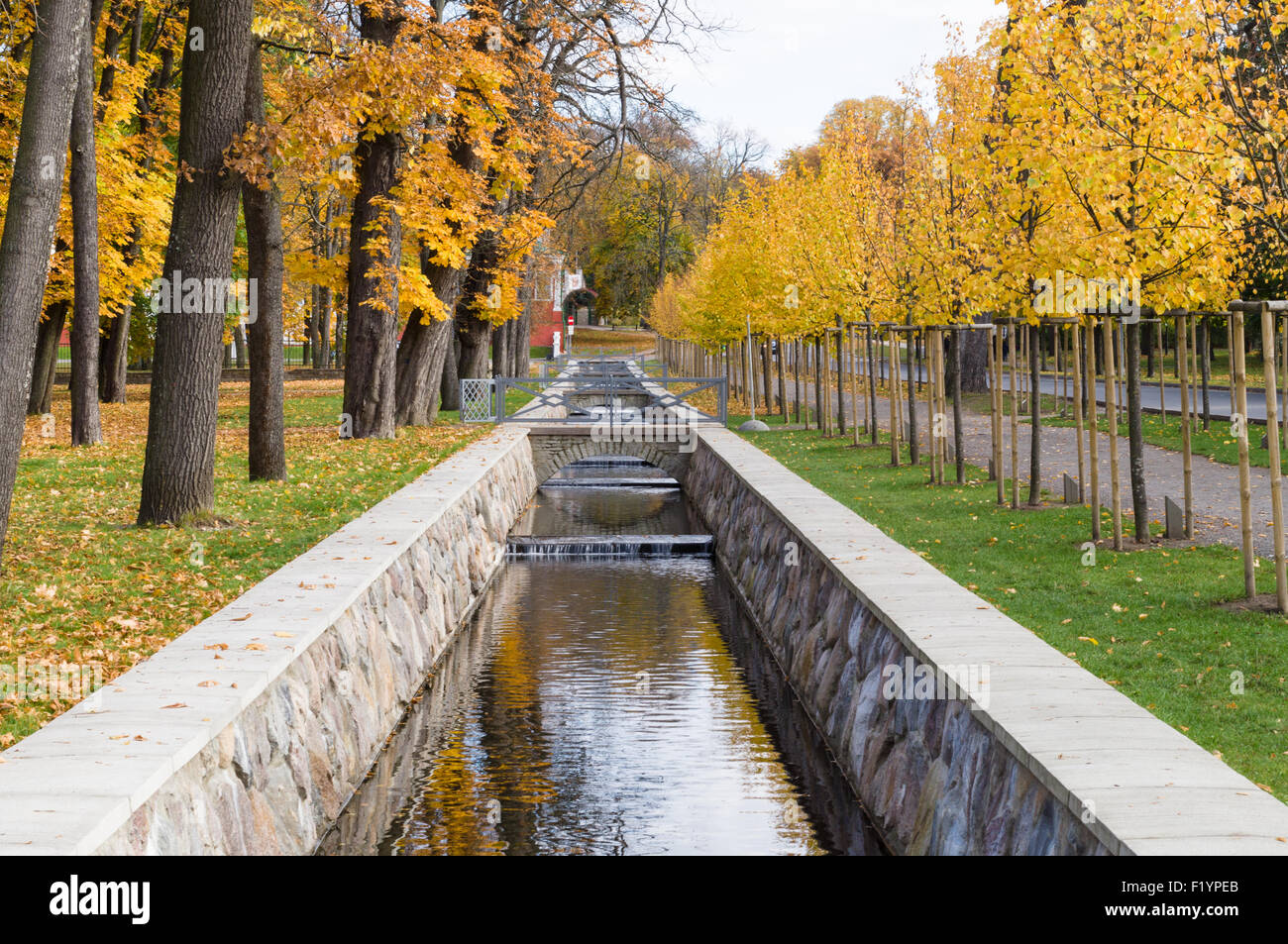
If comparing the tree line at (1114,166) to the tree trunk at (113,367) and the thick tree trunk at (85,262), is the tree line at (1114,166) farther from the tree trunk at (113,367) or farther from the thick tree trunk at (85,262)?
the tree trunk at (113,367)

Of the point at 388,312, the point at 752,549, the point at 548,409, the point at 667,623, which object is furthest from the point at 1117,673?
the point at 548,409

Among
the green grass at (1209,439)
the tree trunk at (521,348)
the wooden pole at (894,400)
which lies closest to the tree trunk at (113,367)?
the tree trunk at (521,348)

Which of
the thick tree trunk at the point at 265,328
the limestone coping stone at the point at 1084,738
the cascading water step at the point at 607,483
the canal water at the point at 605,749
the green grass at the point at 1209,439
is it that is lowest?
the canal water at the point at 605,749

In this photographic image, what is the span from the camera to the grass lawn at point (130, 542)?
875 centimetres

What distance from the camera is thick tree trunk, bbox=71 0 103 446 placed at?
2116 centimetres

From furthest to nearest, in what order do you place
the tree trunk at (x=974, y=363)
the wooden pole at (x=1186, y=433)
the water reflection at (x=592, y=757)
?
the tree trunk at (x=974, y=363), the wooden pole at (x=1186, y=433), the water reflection at (x=592, y=757)

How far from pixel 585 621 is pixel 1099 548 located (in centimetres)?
521

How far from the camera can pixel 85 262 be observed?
70.7ft

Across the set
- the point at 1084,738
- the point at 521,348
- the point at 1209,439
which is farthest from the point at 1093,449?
the point at 521,348

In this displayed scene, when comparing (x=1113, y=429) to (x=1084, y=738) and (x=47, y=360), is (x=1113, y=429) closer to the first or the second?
(x=1084, y=738)

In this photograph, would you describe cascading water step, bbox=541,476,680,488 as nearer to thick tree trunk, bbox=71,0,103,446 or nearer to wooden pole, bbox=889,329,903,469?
wooden pole, bbox=889,329,903,469

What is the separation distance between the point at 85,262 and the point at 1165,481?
16.2 m

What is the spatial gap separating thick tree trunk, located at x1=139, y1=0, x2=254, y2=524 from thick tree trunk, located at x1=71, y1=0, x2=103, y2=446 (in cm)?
769

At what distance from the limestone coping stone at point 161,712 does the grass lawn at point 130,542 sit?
56 centimetres
